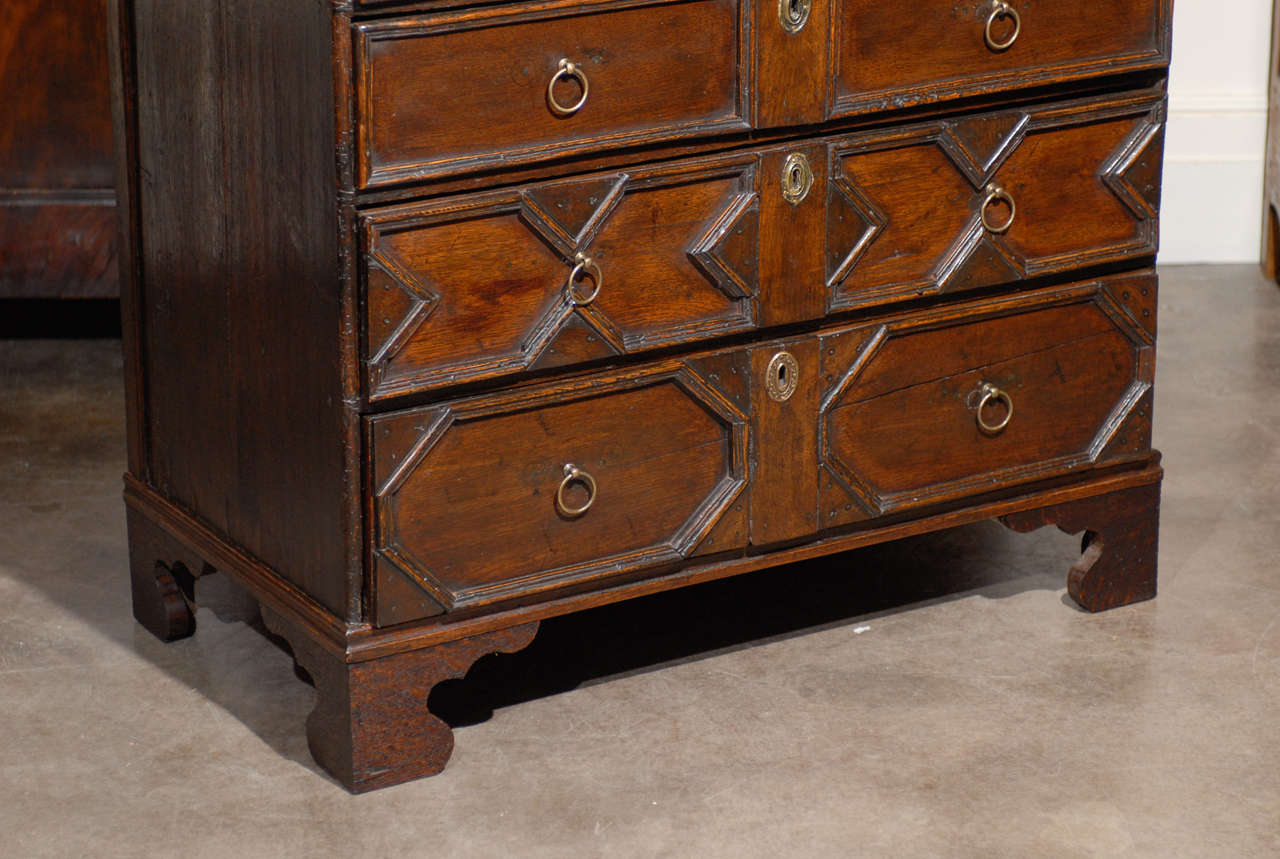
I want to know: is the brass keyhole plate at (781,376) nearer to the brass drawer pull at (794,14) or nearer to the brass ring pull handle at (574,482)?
the brass ring pull handle at (574,482)

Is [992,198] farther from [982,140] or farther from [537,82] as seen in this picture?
[537,82]

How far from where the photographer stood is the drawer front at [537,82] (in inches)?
91.6

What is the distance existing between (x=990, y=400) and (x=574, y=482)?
634 millimetres

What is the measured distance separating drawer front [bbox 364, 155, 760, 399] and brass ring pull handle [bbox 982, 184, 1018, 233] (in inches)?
13.8

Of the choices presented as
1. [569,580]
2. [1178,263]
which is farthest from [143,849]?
[1178,263]

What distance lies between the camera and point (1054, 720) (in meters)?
2.72

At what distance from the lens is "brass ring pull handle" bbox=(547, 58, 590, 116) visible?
7.94 feet

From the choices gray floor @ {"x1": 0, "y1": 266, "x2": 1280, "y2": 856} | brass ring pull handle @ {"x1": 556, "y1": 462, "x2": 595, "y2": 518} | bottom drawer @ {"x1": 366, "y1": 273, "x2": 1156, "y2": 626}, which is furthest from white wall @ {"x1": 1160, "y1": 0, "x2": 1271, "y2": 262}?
brass ring pull handle @ {"x1": 556, "y1": 462, "x2": 595, "y2": 518}

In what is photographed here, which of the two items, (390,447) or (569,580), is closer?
(390,447)

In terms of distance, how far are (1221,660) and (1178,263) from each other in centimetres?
211

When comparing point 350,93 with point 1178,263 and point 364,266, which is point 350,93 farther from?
point 1178,263

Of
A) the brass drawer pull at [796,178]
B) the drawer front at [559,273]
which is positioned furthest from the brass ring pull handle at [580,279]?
the brass drawer pull at [796,178]

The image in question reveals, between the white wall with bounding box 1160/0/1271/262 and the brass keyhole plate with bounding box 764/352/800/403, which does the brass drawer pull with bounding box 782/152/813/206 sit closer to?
the brass keyhole plate with bounding box 764/352/800/403

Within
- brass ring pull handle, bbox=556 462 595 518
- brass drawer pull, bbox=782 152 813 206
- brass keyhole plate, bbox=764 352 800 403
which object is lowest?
brass ring pull handle, bbox=556 462 595 518
